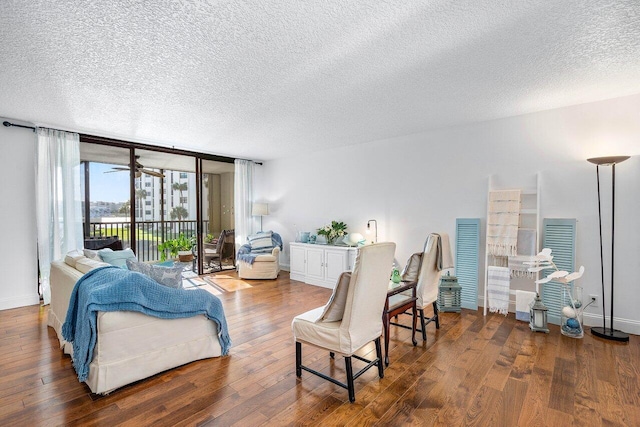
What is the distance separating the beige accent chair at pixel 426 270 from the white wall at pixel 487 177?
1.41 metres

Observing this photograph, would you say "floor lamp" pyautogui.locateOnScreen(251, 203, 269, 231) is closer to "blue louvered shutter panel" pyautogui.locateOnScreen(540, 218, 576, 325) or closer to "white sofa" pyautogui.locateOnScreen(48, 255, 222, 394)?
"white sofa" pyautogui.locateOnScreen(48, 255, 222, 394)

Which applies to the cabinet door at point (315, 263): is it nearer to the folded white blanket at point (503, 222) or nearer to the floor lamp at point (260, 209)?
the floor lamp at point (260, 209)

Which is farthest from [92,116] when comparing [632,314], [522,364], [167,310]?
[632,314]

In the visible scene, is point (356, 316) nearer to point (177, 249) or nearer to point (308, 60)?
point (308, 60)

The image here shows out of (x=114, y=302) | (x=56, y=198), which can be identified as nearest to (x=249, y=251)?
(x=56, y=198)

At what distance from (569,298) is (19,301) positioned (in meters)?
7.05

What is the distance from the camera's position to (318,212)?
6.31 meters

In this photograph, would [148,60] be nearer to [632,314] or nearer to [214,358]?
[214,358]

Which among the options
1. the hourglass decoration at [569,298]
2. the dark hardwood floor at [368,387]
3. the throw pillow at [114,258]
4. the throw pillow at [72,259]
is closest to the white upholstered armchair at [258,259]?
the throw pillow at [114,258]

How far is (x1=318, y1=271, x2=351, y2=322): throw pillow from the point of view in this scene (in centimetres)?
218

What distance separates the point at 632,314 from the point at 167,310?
4.74 meters

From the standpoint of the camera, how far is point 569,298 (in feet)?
11.3

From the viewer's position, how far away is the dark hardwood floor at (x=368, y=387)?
199 cm

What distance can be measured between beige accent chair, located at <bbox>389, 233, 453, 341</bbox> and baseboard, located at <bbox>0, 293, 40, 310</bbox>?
5.01 metres
